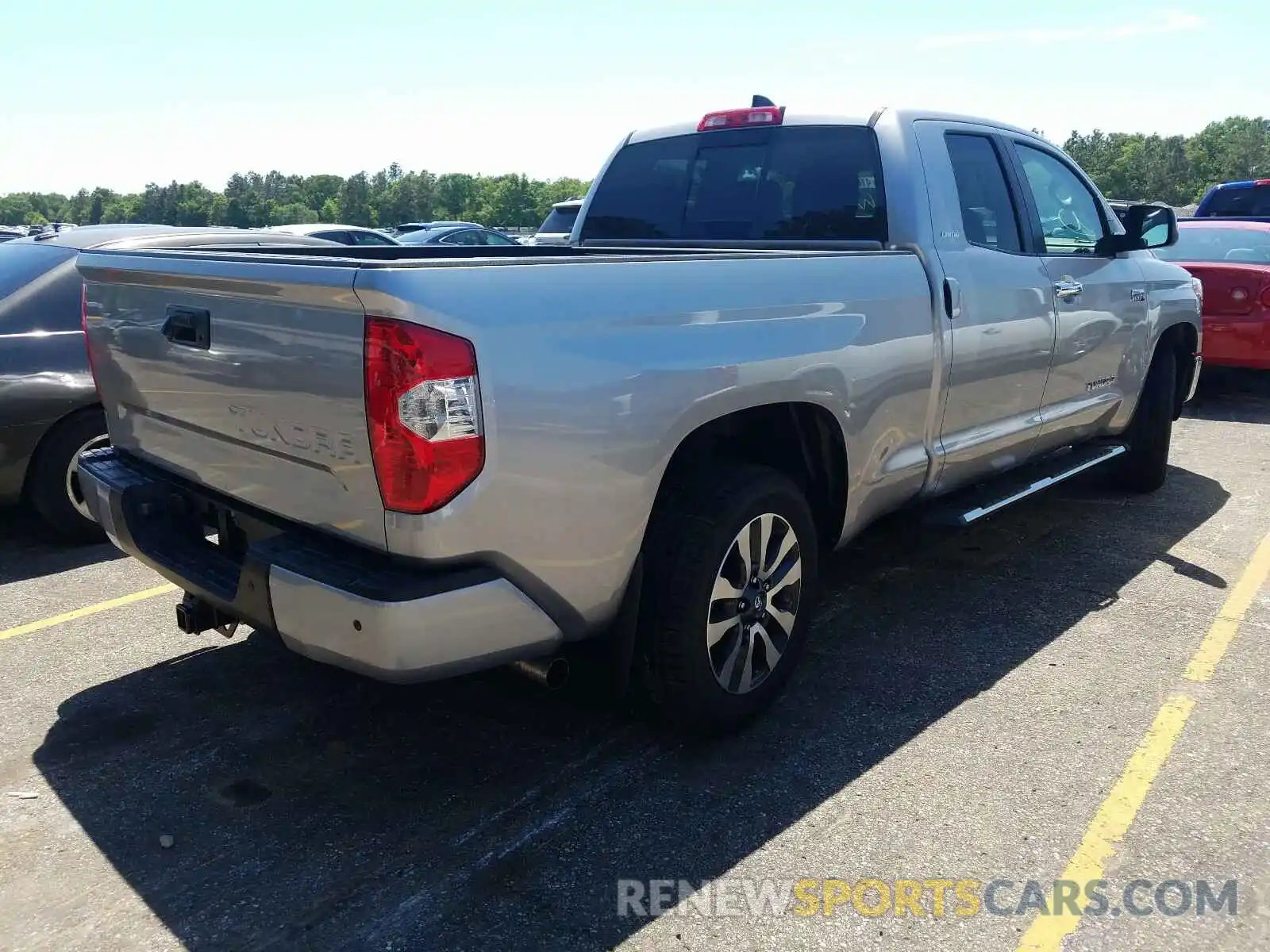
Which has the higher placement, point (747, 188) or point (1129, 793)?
point (747, 188)

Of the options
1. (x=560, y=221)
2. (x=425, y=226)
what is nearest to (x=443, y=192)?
(x=425, y=226)

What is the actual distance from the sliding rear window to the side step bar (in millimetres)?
1123

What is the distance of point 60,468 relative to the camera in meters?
5.06

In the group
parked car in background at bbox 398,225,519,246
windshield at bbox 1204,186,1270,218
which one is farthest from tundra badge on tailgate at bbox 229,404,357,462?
parked car in background at bbox 398,225,519,246

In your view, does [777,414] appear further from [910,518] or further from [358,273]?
[358,273]

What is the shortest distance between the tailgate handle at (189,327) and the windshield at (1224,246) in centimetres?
877

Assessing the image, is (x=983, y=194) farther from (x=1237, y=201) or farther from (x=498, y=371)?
(x=1237, y=201)

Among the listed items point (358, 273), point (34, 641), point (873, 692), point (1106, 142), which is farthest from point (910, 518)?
point (1106, 142)

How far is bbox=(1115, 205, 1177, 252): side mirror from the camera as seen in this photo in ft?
16.9

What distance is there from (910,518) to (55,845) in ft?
10.2

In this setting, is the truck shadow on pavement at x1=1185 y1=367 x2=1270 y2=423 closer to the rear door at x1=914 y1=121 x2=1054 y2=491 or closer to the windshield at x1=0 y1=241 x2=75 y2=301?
the rear door at x1=914 y1=121 x2=1054 y2=491

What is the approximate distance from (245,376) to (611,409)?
95cm

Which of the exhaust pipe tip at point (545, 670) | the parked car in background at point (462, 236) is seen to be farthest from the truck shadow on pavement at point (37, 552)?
the parked car in background at point (462, 236)

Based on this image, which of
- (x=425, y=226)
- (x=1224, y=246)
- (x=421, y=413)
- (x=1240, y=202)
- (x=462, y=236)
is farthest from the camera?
(x=425, y=226)
